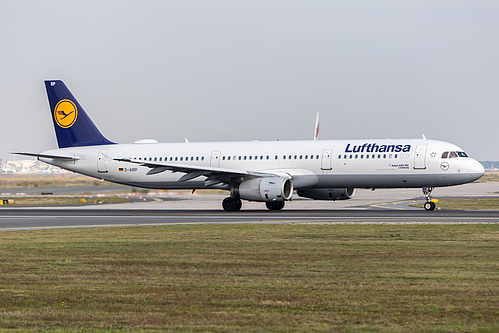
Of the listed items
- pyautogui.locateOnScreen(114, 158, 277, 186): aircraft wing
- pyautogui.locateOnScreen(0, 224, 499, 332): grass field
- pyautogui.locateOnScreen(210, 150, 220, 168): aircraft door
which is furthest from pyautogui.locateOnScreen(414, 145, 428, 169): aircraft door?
pyautogui.locateOnScreen(0, 224, 499, 332): grass field

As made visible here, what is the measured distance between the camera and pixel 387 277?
14164 millimetres

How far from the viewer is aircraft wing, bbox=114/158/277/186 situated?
39.2 metres

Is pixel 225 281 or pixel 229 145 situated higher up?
pixel 229 145

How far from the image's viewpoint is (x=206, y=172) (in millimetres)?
39938

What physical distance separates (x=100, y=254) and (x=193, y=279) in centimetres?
518

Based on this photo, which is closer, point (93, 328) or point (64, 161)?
point (93, 328)

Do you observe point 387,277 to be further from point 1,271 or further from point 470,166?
point 470,166

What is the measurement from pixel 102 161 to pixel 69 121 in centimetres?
375

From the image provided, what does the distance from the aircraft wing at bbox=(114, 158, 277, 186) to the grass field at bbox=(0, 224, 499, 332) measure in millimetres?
15615

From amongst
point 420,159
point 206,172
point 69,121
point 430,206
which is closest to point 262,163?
point 206,172

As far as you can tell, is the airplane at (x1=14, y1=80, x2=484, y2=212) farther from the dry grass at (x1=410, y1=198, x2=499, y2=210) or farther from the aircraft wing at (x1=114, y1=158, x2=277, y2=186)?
the dry grass at (x1=410, y1=198, x2=499, y2=210)

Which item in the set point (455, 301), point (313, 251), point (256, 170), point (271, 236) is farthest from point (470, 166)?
point (455, 301)

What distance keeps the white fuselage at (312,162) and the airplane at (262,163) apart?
0.17 ft

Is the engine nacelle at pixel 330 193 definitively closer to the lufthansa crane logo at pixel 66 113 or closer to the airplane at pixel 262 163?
the airplane at pixel 262 163
